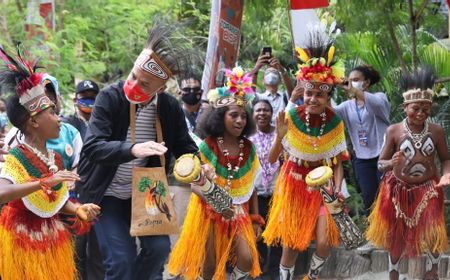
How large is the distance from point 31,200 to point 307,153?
2743mm

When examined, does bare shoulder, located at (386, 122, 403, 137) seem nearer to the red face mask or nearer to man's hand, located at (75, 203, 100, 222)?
the red face mask

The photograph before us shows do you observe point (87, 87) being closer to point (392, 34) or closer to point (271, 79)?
point (271, 79)

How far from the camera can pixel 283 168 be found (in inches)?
293

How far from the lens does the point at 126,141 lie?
19.4 feet

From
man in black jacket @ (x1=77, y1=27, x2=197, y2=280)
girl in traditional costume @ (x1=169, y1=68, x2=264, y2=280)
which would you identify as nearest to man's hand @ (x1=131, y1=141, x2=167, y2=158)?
man in black jacket @ (x1=77, y1=27, x2=197, y2=280)

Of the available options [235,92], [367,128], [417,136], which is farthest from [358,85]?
[235,92]

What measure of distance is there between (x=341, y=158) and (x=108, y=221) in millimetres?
2399

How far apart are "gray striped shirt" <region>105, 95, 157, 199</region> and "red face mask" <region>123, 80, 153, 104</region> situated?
0.12 meters

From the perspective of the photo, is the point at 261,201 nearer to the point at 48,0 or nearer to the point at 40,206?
the point at 40,206

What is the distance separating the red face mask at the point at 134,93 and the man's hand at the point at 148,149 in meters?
0.50

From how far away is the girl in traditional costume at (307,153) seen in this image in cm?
712

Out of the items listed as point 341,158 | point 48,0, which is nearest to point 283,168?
point 341,158

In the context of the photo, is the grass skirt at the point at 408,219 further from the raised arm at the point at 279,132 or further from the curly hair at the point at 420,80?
the raised arm at the point at 279,132

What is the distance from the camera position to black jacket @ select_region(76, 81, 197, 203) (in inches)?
217
